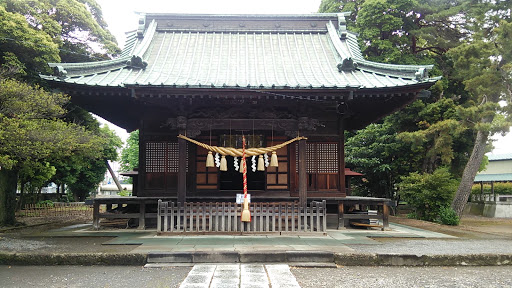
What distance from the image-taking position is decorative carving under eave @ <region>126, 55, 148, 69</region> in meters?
11.5

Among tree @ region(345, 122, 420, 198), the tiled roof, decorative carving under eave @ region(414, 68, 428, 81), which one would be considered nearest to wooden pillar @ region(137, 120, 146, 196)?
decorative carving under eave @ region(414, 68, 428, 81)

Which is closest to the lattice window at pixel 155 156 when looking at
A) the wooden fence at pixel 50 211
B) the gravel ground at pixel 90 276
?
the gravel ground at pixel 90 276

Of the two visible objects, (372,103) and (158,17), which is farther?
(158,17)

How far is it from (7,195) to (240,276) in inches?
428

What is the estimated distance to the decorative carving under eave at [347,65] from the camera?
11.7m

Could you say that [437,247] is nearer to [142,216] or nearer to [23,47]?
[142,216]

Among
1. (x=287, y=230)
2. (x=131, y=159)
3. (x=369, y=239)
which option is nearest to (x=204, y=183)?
(x=287, y=230)

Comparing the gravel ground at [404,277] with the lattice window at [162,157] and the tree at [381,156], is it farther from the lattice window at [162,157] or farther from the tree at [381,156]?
the tree at [381,156]

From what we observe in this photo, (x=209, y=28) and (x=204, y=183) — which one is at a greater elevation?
(x=209, y=28)

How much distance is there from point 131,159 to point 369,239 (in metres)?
41.5

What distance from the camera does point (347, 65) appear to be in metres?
11.8

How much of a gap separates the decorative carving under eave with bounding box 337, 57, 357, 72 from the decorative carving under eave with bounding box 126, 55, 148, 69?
6.63 m

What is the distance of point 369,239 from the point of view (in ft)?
31.8

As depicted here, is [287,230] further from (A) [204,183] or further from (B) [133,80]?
(B) [133,80]
